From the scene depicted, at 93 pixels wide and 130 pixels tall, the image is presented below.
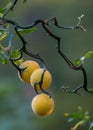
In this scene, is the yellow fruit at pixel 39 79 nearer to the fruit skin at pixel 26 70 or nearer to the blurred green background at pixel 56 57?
the fruit skin at pixel 26 70

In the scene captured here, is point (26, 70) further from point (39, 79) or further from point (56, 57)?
point (56, 57)

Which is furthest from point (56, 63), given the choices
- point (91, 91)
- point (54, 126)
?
point (91, 91)

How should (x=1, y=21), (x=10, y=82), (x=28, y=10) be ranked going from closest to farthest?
(x=1, y=21) < (x=10, y=82) < (x=28, y=10)

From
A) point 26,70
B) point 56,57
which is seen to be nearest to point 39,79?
point 26,70

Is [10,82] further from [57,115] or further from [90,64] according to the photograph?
[90,64]

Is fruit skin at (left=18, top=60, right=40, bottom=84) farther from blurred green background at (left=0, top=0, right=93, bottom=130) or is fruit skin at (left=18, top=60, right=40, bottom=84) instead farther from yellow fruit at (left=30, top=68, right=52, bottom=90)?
blurred green background at (left=0, top=0, right=93, bottom=130)

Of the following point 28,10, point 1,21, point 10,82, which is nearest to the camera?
point 1,21
